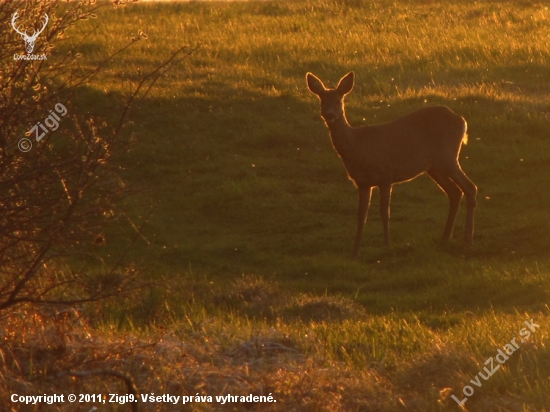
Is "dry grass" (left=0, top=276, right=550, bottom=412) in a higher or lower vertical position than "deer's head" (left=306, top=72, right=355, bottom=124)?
lower

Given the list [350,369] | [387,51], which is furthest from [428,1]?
[350,369]

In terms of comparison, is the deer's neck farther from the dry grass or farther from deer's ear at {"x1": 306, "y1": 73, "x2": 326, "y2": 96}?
the dry grass

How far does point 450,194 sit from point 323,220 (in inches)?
72.9

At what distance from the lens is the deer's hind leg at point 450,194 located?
13641 millimetres

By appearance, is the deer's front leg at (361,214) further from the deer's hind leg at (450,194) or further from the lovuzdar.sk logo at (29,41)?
the lovuzdar.sk logo at (29,41)

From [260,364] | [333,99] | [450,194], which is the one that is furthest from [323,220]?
[260,364]

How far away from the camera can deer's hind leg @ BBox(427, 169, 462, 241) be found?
1364 cm

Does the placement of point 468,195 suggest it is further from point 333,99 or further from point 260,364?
point 260,364

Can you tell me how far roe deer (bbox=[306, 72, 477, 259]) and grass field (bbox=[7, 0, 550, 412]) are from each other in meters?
0.56

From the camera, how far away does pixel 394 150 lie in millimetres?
13742

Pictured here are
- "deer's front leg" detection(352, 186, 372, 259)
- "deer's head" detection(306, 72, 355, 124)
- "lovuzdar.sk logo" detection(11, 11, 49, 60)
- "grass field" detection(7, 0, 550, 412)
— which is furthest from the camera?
"deer's head" detection(306, 72, 355, 124)

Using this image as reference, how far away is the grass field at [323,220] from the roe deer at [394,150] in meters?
0.56

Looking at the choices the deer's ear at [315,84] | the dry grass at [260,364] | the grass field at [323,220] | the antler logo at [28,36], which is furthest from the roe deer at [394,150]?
the antler logo at [28,36]

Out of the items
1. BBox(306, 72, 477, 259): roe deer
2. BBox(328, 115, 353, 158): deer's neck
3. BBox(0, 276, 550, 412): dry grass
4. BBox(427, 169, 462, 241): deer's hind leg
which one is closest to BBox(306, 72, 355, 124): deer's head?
BBox(306, 72, 477, 259): roe deer
